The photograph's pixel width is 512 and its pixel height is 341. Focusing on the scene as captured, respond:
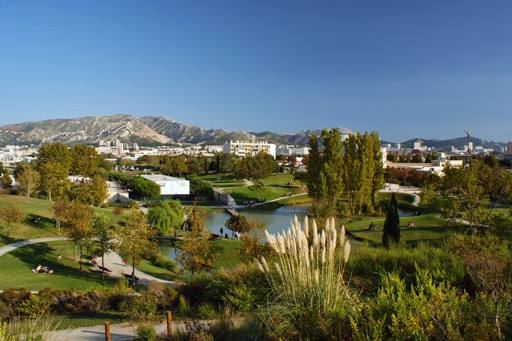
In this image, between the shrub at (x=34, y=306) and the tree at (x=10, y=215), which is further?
the tree at (x=10, y=215)

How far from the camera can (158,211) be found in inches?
963

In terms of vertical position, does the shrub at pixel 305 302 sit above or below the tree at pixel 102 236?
above

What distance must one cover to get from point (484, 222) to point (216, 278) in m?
13.0

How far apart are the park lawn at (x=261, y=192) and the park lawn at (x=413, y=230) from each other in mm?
17512

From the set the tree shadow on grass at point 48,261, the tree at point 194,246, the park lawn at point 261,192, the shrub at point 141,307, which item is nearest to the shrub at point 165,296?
the shrub at point 141,307

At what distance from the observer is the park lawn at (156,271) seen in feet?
51.3

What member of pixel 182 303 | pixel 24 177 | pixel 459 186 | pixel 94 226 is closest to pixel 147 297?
pixel 182 303

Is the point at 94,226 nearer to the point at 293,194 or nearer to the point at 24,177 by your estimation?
the point at 24,177

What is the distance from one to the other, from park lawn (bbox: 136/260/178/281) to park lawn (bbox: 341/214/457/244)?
42.8ft

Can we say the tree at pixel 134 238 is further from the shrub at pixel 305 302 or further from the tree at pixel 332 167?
the tree at pixel 332 167

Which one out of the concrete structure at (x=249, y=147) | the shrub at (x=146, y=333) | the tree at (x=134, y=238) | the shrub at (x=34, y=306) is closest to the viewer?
the shrub at (x=146, y=333)

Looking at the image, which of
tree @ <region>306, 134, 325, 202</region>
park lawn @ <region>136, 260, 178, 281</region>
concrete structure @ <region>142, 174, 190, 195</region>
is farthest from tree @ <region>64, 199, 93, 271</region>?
concrete structure @ <region>142, 174, 190, 195</region>

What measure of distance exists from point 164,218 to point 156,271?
8.37 m

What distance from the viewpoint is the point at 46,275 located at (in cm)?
1425
